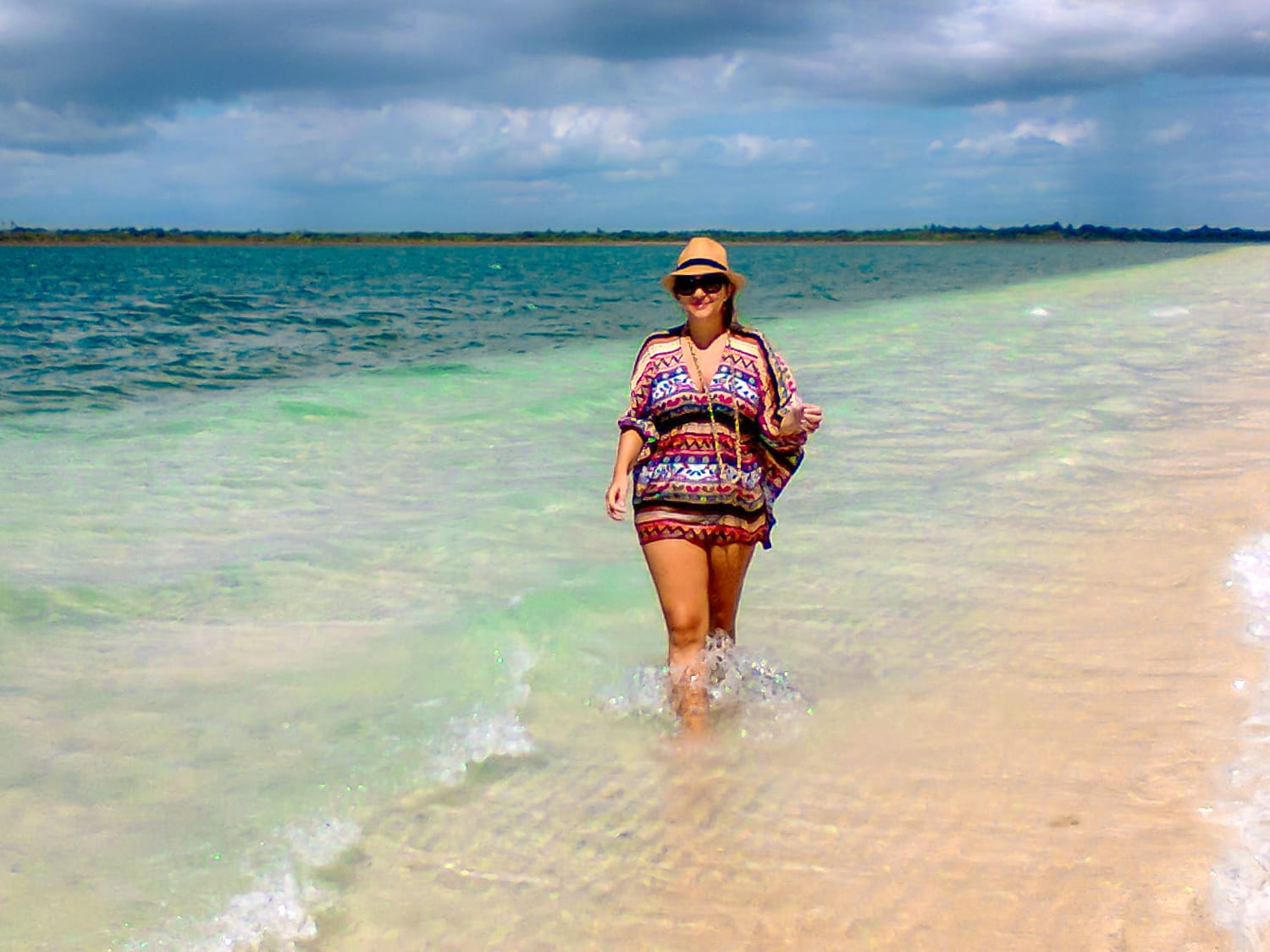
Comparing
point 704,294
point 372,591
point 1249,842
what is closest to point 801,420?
point 704,294

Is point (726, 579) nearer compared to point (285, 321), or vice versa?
point (726, 579)

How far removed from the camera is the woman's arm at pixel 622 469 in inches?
143

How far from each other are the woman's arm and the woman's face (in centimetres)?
44

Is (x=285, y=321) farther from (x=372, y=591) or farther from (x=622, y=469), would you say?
(x=622, y=469)

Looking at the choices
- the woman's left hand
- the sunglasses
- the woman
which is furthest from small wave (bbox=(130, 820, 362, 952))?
the sunglasses

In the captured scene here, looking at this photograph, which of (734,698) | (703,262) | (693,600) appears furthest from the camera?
(734,698)

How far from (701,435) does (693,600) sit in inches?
21.9

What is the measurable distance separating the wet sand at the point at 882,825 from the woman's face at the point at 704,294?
1424mm

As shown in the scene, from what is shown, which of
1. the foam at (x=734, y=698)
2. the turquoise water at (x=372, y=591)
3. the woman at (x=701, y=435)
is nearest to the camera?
the turquoise water at (x=372, y=591)

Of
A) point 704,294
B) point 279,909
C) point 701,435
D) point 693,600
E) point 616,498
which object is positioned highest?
point 704,294

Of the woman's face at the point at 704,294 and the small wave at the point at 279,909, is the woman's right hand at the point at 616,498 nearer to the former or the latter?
the woman's face at the point at 704,294

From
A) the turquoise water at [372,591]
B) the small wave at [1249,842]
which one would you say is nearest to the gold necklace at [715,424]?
the turquoise water at [372,591]

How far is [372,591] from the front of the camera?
5605mm

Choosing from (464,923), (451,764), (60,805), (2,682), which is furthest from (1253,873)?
(2,682)
